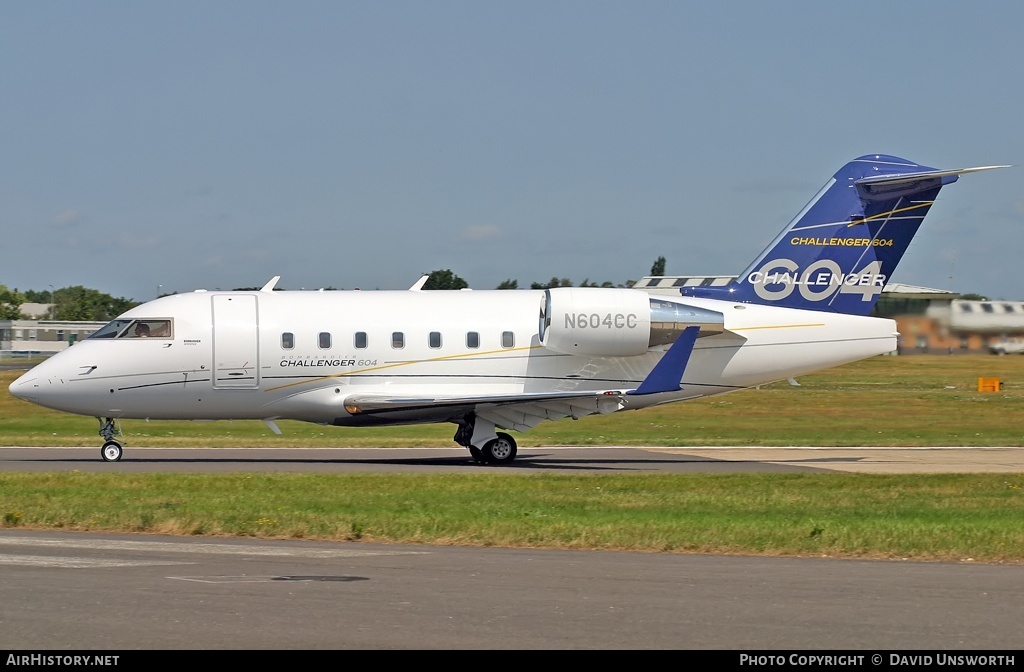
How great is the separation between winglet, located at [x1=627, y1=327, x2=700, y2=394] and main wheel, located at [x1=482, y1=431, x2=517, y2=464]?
3010mm

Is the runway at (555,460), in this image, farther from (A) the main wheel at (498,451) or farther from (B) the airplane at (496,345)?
(B) the airplane at (496,345)

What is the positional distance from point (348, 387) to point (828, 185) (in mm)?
11323

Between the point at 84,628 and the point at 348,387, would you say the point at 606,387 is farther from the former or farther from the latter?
the point at 84,628

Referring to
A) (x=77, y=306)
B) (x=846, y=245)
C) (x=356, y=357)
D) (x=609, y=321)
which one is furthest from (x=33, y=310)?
(x=846, y=245)

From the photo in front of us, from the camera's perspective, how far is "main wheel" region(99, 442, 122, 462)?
81.8 feet

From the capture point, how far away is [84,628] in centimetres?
868

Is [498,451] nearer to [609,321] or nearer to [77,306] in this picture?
[609,321]

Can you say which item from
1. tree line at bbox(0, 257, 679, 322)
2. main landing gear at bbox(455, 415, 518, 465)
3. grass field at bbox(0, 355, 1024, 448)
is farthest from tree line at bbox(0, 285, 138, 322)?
main landing gear at bbox(455, 415, 518, 465)

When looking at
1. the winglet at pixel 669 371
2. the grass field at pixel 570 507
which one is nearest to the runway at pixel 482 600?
the grass field at pixel 570 507

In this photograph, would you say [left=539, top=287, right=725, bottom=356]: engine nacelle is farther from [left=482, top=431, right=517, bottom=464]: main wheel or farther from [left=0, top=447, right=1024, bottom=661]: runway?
[left=0, top=447, right=1024, bottom=661]: runway

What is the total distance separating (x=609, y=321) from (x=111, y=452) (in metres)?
10.6

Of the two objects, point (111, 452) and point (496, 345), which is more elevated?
point (496, 345)

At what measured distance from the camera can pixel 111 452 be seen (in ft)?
82.1
